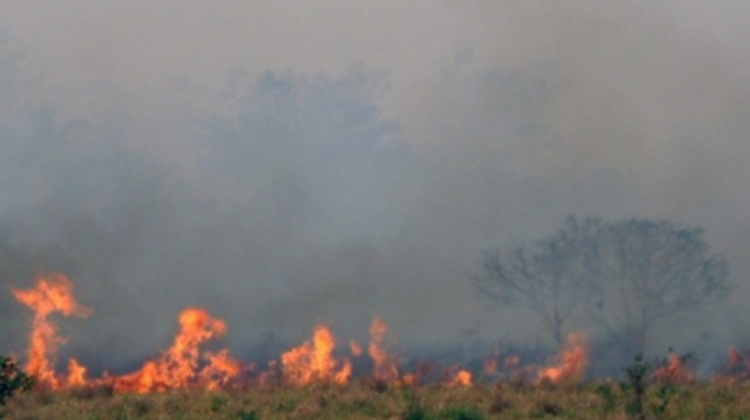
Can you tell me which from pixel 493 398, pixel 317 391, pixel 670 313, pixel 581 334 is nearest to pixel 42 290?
pixel 317 391

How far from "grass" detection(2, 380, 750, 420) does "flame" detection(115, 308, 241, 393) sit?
186 inches

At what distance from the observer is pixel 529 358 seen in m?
56.8

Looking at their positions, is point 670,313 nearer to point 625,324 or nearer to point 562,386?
point 625,324

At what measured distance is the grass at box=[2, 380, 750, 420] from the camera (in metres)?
24.4

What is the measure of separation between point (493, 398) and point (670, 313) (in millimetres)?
38587

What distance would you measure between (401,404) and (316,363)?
14882mm

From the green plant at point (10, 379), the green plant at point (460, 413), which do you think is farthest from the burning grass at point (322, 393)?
the green plant at point (10, 379)

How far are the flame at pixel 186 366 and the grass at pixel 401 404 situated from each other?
4724 mm

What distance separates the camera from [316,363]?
40.1m

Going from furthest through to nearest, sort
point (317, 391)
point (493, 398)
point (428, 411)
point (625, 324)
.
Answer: point (625, 324)
point (317, 391)
point (493, 398)
point (428, 411)

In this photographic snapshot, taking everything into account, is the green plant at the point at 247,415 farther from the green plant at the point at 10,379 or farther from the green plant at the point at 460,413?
the green plant at the point at 10,379

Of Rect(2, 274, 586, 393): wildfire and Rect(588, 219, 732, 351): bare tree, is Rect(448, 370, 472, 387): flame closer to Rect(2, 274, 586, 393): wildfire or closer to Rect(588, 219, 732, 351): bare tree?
Rect(2, 274, 586, 393): wildfire

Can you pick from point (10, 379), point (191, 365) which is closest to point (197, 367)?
point (191, 365)

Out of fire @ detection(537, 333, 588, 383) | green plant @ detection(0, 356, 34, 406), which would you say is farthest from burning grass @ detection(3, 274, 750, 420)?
fire @ detection(537, 333, 588, 383)
